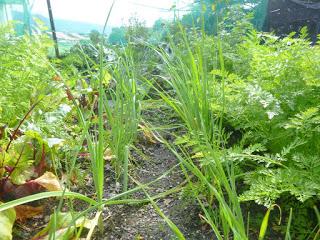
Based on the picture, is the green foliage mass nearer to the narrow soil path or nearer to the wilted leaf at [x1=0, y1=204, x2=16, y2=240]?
the wilted leaf at [x1=0, y1=204, x2=16, y2=240]

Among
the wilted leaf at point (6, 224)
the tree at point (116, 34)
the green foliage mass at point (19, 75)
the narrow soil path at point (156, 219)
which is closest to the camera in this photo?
the wilted leaf at point (6, 224)

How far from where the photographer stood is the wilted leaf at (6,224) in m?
0.64

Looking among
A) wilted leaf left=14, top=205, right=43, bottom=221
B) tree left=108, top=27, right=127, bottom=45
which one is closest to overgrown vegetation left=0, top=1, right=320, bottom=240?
wilted leaf left=14, top=205, right=43, bottom=221

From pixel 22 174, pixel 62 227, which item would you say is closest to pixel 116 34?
pixel 22 174

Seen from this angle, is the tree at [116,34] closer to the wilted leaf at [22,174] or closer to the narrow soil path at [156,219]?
the narrow soil path at [156,219]

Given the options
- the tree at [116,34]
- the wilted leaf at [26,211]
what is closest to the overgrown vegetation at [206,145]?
the wilted leaf at [26,211]

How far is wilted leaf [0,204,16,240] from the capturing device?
636 millimetres

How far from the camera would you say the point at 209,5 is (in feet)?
9.79

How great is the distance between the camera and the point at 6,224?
2.17 ft

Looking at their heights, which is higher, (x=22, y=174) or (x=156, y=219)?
(x=22, y=174)

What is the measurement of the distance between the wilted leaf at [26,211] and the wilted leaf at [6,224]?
109 millimetres

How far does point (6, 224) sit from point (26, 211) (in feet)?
0.51

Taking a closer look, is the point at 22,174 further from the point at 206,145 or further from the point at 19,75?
the point at 206,145

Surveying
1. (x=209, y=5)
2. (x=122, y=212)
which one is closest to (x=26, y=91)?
(x=122, y=212)
